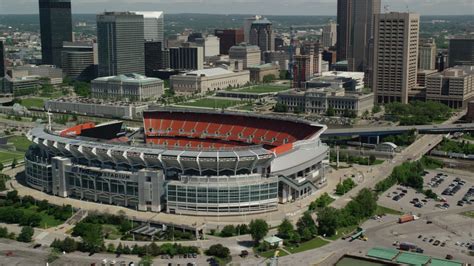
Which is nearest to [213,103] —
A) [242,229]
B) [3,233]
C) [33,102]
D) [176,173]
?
[33,102]

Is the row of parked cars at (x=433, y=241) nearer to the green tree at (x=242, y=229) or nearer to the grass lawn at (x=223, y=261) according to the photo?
the green tree at (x=242, y=229)

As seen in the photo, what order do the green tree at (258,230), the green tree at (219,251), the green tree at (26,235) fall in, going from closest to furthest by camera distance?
the green tree at (219,251)
the green tree at (258,230)
the green tree at (26,235)

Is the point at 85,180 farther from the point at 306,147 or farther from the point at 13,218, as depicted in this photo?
the point at 306,147

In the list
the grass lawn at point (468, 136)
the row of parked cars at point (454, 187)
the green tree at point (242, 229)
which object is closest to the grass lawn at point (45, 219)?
the green tree at point (242, 229)

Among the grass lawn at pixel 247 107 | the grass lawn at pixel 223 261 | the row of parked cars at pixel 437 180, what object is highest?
the grass lawn at pixel 247 107

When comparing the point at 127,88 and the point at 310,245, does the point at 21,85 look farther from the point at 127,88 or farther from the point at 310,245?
the point at 310,245

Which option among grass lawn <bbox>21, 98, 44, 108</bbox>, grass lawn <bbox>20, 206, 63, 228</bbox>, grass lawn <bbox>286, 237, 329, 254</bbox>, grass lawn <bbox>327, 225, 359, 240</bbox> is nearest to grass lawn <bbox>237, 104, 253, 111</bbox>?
grass lawn <bbox>21, 98, 44, 108</bbox>
